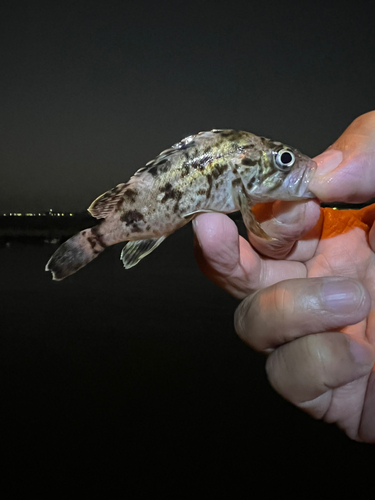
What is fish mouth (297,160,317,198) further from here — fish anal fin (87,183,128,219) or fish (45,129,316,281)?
fish anal fin (87,183,128,219)

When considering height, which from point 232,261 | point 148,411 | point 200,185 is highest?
point 200,185

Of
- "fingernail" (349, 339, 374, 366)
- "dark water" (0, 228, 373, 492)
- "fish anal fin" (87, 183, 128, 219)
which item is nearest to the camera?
"fingernail" (349, 339, 374, 366)

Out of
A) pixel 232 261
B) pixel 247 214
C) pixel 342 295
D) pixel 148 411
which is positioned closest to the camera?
pixel 342 295

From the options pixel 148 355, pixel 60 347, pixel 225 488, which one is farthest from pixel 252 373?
pixel 60 347

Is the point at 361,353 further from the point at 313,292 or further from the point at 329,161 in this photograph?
the point at 329,161

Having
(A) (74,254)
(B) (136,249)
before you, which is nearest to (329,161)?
(B) (136,249)

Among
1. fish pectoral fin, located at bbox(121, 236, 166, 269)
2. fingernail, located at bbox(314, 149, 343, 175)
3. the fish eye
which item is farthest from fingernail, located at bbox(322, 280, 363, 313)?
fish pectoral fin, located at bbox(121, 236, 166, 269)

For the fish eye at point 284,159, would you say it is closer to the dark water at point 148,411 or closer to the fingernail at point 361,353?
the fingernail at point 361,353
